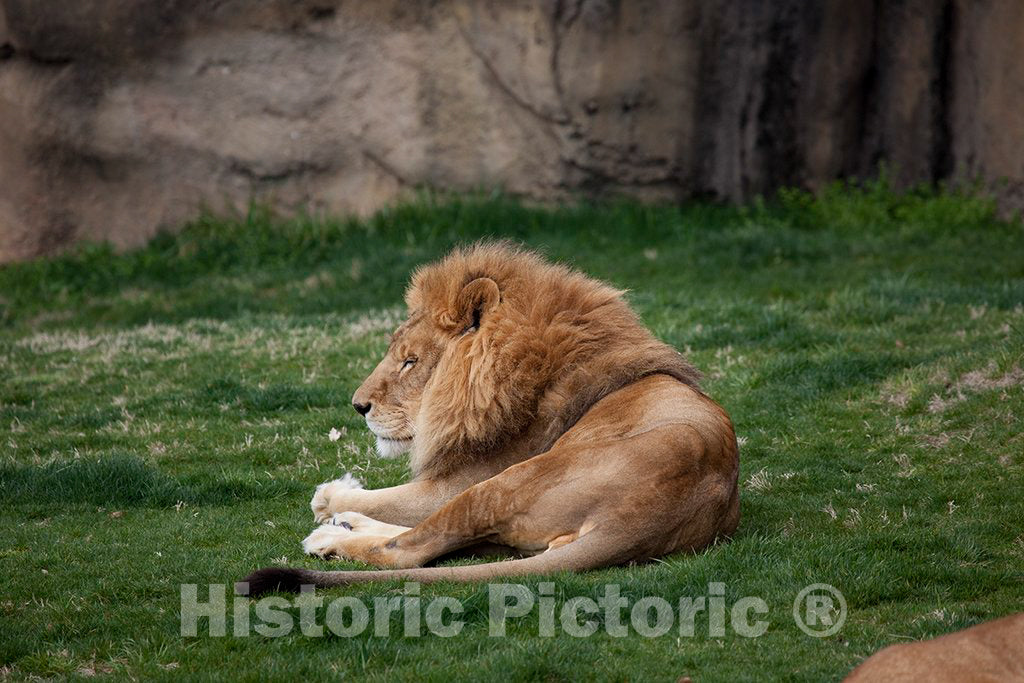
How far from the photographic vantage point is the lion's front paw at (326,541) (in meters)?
4.98

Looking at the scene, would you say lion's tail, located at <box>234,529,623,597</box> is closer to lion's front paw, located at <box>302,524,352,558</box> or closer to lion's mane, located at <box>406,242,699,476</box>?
lion's front paw, located at <box>302,524,352,558</box>

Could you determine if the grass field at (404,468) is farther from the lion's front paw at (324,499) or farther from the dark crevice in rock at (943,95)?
the dark crevice in rock at (943,95)

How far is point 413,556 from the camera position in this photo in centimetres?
479

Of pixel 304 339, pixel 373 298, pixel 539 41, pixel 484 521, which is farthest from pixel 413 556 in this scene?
pixel 539 41

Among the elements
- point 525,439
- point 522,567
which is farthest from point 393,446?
point 522,567

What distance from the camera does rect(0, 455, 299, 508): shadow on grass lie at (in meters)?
5.88

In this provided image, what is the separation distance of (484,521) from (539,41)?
27.9 feet

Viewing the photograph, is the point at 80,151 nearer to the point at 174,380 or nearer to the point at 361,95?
the point at 361,95

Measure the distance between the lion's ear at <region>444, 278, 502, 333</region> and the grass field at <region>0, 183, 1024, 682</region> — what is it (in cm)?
108

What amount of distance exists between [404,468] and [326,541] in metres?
1.33

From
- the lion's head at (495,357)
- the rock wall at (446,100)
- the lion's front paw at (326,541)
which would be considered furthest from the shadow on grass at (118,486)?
the rock wall at (446,100)

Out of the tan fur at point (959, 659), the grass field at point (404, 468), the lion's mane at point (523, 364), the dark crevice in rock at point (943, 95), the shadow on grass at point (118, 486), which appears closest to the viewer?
the tan fur at point (959, 659)

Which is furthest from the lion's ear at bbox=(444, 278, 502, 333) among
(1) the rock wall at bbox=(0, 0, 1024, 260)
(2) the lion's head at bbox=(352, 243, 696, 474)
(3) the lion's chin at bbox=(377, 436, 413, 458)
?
(1) the rock wall at bbox=(0, 0, 1024, 260)

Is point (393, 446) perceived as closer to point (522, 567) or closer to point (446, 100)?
point (522, 567)
